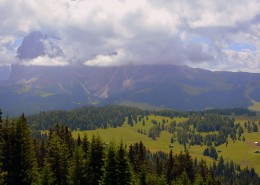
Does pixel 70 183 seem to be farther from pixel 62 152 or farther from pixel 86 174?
pixel 62 152

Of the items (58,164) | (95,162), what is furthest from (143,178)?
(95,162)

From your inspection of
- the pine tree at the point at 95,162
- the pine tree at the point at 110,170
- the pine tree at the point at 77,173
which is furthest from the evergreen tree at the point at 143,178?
the pine tree at the point at 110,170

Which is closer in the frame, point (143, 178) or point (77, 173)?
point (77, 173)

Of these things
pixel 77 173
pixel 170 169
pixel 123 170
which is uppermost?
pixel 123 170

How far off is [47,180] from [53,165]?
8.39 meters

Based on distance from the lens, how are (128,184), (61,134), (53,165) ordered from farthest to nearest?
(61,134) < (53,165) < (128,184)

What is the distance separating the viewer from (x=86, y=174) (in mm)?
58094

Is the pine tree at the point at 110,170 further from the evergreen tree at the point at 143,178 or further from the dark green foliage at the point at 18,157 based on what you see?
the evergreen tree at the point at 143,178

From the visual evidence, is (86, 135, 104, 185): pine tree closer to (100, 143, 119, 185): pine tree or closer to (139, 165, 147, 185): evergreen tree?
(100, 143, 119, 185): pine tree

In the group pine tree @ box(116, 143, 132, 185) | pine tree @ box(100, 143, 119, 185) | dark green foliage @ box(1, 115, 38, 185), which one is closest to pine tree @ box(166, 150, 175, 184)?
dark green foliage @ box(1, 115, 38, 185)

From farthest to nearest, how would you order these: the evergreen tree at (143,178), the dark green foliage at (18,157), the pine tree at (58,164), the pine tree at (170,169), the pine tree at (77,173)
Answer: the pine tree at (170,169), the evergreen tree at (143,178), the pine tree at (58,164), the pine tree at (77,173), the dark green foliage at (18,157)

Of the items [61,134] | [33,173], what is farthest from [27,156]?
[61,134]

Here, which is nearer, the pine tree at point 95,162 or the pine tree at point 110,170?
the pine tree at point 110,170

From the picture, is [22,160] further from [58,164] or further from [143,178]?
[143,178]
